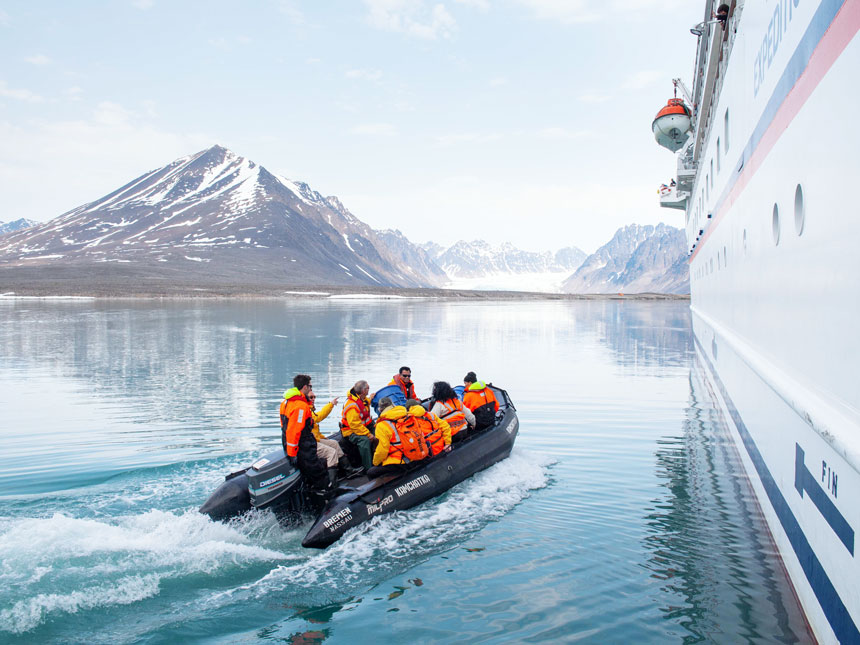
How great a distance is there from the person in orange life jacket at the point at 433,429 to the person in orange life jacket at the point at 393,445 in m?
0.20

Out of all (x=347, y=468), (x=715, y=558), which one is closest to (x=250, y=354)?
(x=347, y=468)

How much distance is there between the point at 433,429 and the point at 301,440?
200cm

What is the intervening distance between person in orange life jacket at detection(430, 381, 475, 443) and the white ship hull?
4256 millimetres

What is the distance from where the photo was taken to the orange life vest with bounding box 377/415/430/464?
8203 millimetres

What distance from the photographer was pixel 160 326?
125ft

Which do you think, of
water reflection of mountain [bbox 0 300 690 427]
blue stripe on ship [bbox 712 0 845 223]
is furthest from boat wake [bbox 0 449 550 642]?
water reflection of mountain [bbox 0 300 690 427]

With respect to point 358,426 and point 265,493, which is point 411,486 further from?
point 265,493

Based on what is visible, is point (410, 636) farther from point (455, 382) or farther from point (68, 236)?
point (68, 236)

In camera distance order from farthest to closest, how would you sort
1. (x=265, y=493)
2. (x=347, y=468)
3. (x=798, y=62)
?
(x=347, y=468) → (x=265, y=493) → (x=798, y=62)

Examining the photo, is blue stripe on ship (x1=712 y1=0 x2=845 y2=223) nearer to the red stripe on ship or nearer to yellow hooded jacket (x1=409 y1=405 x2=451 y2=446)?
the red stripe on ship

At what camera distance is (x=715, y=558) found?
6.50 metres

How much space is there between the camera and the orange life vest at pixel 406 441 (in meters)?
8.20

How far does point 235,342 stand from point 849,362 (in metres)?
28.2

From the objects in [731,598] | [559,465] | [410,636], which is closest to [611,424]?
[559,465]
